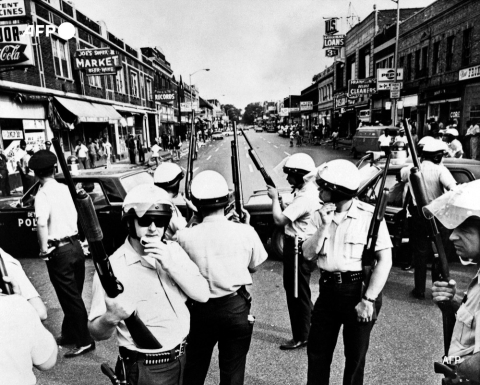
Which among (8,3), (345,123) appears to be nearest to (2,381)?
(8,3)

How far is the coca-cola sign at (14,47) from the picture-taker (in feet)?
40.4

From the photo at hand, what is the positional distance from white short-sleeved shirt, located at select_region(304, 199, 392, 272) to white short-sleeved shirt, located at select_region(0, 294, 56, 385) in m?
1.86

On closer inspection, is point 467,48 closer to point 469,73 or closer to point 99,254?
point 469,73

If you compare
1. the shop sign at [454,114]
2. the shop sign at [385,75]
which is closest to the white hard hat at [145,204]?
the shop sign at [454,114]

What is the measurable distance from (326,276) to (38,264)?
5550mm

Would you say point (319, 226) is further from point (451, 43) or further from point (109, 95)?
point (109, 95)

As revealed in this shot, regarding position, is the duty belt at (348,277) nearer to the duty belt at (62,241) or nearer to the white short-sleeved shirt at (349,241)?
the white short-sleeved shirt at (349,241)

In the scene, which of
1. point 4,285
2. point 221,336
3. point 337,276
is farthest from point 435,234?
point 4,285

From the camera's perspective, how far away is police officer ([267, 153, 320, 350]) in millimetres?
3693

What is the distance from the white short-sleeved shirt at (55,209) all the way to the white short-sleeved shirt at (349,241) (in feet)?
8.28

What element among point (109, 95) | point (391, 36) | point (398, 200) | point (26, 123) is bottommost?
point (398, 200)

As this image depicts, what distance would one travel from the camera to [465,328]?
185 cm

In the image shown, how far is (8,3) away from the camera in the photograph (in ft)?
43.8

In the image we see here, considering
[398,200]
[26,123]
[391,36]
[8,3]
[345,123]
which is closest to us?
[398,200]
